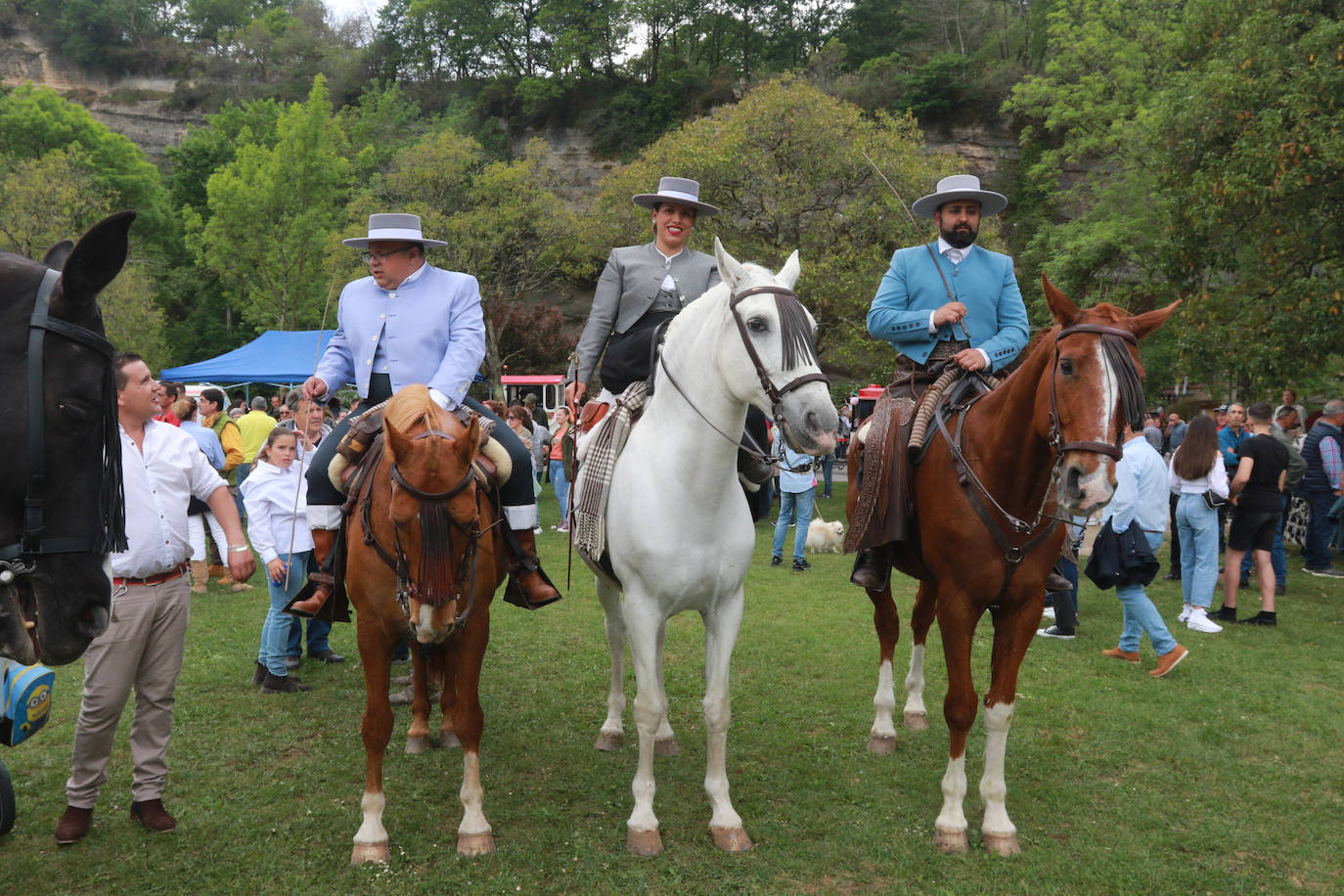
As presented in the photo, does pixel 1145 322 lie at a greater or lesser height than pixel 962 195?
→ lesser

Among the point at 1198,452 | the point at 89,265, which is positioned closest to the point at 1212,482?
the point at 1198,452

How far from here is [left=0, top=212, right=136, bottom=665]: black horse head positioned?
222 centimetres

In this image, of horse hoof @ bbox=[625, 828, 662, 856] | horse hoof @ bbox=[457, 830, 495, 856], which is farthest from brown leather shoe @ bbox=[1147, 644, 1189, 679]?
horse hoof @ bbox=[457, 830, 495, 856]

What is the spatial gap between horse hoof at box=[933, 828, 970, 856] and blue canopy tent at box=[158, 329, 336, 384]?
64.7 feet

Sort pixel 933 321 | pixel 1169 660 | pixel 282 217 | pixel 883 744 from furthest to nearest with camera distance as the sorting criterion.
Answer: pixel 282 217 → pixel 1169 660 → pixel 883 744 → pixel 933 321

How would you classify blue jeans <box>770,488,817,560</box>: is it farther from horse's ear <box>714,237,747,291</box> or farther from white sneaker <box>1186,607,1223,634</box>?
horse's ear <box>714,237,747,291</box>

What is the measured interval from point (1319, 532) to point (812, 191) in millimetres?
12799

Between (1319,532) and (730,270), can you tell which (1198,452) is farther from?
(730,270)

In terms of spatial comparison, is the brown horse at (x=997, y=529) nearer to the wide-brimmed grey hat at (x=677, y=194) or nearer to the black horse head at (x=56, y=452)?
the wide-brimmed grey hat at (x=677, y=194)

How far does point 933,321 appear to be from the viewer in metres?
4.97

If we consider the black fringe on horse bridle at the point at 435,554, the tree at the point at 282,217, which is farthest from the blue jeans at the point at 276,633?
the tree at the point at 282,217

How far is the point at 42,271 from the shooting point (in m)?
2.35

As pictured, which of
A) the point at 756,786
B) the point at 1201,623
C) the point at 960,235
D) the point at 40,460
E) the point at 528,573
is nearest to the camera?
the point at 40,460

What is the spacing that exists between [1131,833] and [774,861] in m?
2.08
